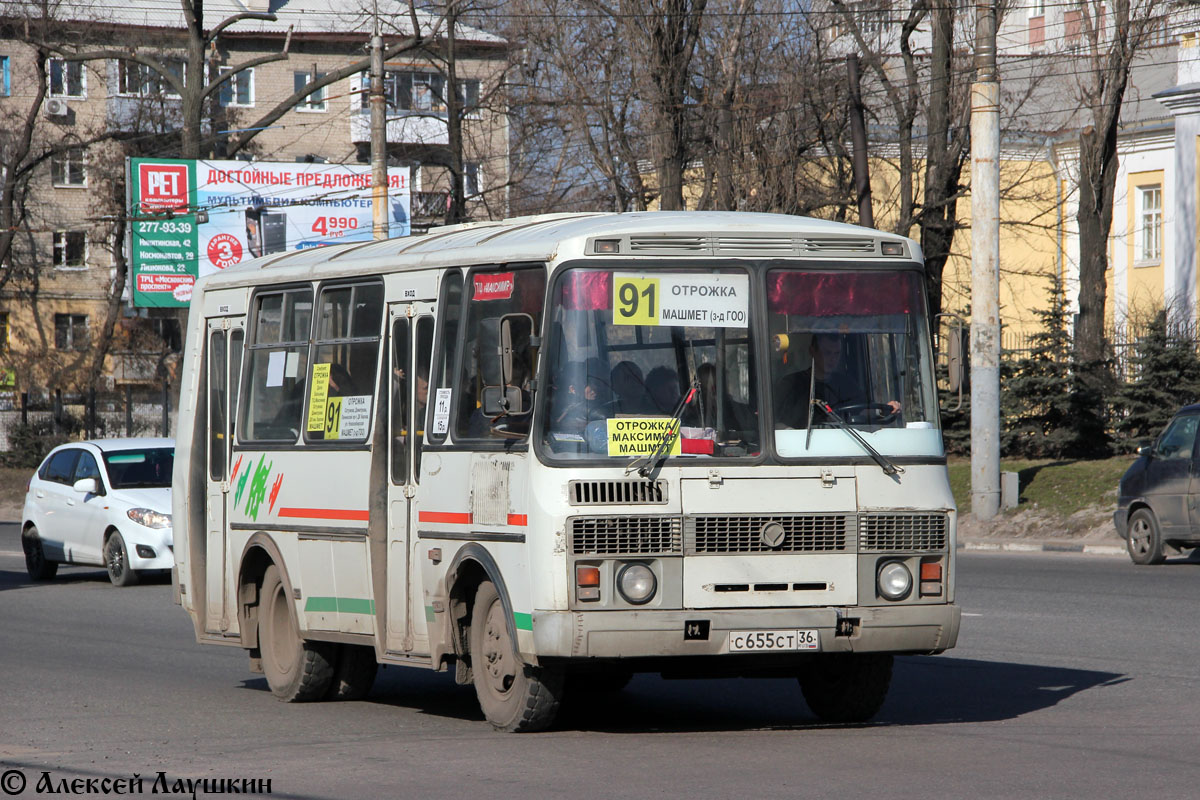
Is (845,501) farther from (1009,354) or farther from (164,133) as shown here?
(164,133)

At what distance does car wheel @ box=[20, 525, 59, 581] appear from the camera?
73.5 ft

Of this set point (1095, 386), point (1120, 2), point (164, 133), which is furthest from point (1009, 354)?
point (164, 133)

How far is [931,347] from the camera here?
9.63 m

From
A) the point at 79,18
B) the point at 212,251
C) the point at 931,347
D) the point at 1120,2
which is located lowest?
the point at 931,347

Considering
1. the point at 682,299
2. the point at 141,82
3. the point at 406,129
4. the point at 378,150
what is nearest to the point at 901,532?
Answer: the point at 682,299

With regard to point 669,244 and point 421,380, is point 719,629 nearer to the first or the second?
point 669,244

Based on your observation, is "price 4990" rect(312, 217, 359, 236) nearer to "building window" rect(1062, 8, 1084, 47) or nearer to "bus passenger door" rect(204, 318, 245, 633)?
"building window" rect(1062, 8, 1084, 47)

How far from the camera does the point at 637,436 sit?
8859 millimetres

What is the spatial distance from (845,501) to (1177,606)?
26.0ft

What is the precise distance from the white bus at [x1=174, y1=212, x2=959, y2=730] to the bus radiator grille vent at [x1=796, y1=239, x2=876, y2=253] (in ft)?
0.04

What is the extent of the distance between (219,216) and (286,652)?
30.9 meters

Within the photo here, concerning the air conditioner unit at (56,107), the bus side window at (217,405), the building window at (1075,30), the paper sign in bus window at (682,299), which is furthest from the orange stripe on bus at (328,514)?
the air conditioner unit at (56,107)

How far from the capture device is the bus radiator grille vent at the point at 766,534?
8844mm

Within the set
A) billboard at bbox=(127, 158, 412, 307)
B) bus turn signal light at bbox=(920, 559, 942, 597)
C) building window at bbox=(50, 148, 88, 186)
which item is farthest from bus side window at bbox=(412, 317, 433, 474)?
building window at bbox=(50, 148, 88, 186)
